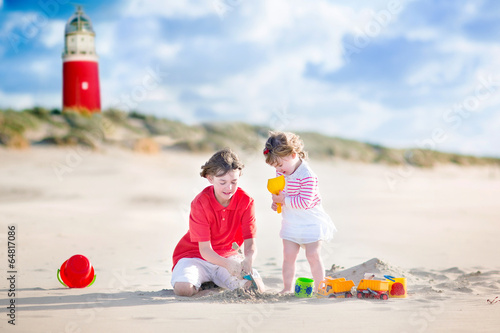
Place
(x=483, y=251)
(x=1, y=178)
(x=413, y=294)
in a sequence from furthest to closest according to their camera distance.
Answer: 1. (x=1, y=178)
2. (x=483, y=251)
3. (x=413, y=294)

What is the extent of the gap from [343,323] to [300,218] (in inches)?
54.0

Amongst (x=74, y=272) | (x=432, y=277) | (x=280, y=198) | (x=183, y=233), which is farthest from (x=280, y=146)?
(x=183, y=233)

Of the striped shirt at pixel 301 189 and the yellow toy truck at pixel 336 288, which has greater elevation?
the striped shirt at pixel 301 189

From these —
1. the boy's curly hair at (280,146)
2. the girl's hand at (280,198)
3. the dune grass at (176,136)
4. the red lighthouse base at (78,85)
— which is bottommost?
the girl's hand at (280,198)

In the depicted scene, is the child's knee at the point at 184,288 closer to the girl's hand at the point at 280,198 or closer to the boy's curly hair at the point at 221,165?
the boy's curly hair at the point at 221,165

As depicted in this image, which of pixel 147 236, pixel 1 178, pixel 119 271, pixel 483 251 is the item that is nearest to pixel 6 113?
pixel 1 178

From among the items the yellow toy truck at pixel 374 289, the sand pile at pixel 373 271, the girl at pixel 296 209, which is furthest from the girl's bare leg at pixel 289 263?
the sand pile at pixel 373 271

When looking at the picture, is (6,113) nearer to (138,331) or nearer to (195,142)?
(195,142)

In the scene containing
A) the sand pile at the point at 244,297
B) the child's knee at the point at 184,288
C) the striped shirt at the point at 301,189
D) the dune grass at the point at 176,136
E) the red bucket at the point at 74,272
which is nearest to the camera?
the sand pile at the point at 244,297

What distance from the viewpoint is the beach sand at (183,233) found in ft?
12.0

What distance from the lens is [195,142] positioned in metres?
20.2

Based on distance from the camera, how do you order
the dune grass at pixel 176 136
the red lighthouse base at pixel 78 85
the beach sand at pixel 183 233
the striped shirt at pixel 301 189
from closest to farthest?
the beach sand at pixel 183 233 < the striped shirt at pixel 301 189 < the dune grass at pixel 176 136 < the red lighthouse base at pixel 78 85

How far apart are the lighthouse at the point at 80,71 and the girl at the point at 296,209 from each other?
1895cm

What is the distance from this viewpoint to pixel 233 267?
4438 mm
